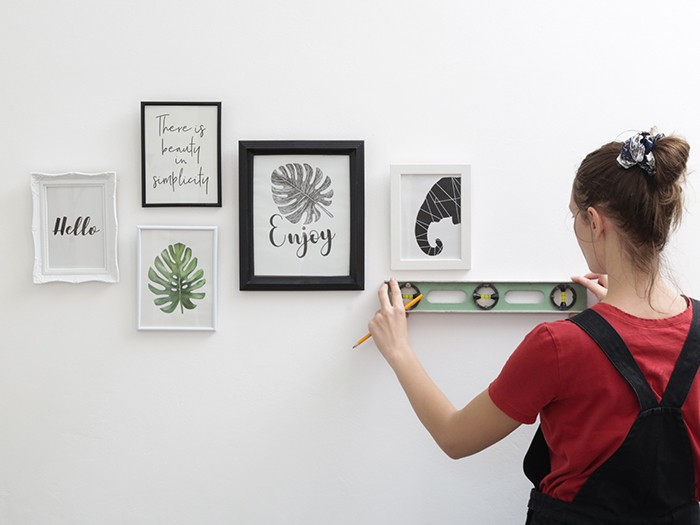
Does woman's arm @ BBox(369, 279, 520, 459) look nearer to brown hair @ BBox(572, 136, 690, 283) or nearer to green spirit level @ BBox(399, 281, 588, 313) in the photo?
green spirit level @ BBox(399, 281, 588, 313)

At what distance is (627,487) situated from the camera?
0.84 meters

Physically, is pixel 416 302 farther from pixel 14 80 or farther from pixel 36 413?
pixel 14 80

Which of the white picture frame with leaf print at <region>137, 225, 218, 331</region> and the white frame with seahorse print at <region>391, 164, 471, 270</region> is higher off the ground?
the white frame with seahorse print at <region>391, 164, 471, 270</region>

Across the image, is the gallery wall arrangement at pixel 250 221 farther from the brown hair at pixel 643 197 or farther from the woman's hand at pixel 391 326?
the brown hair at pixel 643 197

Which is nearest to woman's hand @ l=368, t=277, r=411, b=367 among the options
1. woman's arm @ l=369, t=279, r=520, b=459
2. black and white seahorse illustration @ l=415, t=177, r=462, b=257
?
woman's arm @ l=369, t=279, r=520, b=459

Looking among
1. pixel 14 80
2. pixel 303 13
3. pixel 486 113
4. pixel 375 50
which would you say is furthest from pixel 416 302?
pixel 14 80

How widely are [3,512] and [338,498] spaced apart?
0.68 metres

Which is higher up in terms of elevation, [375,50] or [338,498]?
[375,50]

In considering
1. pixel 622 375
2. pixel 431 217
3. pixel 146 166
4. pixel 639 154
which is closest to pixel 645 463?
pixel 622 375

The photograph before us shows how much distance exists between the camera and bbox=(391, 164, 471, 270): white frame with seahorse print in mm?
1193

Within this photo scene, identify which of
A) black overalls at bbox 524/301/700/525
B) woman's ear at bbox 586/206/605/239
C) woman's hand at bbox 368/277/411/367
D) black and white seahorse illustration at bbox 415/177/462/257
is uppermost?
black and white seahorse illustration at bbox 415/177/462/257

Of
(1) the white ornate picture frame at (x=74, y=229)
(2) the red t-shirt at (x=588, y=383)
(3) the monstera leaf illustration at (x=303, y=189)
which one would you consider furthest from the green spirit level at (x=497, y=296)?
(1) the white ornate picture frame at (x=74, y=229)

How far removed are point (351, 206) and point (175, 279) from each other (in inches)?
14.9

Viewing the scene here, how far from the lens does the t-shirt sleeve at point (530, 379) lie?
831 mm
